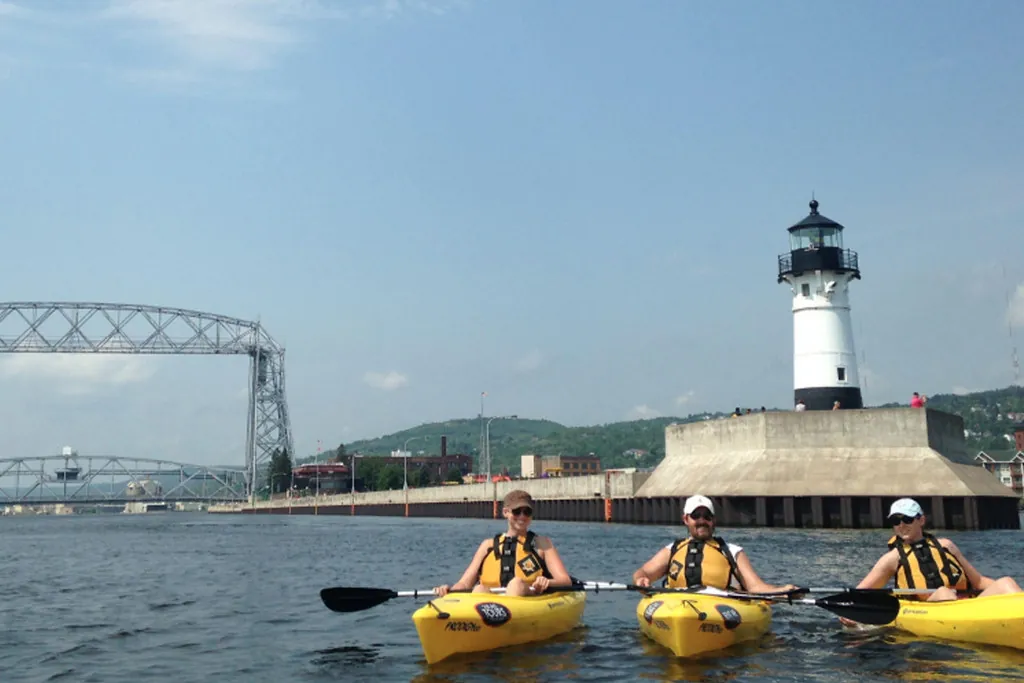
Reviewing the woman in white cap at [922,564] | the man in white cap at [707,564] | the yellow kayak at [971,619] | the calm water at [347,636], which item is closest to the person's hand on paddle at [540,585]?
the calm water at [347,636]

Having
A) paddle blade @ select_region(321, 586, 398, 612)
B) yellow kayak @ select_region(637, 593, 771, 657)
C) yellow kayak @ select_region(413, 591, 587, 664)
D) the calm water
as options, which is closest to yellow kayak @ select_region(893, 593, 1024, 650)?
the calm water

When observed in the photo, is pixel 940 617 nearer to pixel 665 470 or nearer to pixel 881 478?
pixel 881 478

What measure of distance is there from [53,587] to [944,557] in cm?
2145

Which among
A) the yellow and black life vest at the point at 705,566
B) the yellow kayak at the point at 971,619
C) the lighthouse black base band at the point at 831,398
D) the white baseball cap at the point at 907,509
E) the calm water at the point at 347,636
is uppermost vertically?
the lighthouse black base band at the point at 831,398

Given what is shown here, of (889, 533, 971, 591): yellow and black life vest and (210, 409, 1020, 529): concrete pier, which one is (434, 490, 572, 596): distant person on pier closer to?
(889, 533, 971, 591): yellow and black life vest

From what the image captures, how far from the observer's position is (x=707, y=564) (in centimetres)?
1332

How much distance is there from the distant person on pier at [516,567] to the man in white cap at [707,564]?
4.07ft

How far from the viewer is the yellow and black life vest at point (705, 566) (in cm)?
1327

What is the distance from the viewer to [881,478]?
4703 centimetres

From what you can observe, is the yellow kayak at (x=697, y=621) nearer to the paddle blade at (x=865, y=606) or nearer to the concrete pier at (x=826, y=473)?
the paddle blade at (x=865, y=606)

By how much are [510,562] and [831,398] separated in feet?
141

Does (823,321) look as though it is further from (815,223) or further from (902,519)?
(902,519)

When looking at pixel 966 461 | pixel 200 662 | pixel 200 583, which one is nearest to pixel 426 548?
pixel 200 583

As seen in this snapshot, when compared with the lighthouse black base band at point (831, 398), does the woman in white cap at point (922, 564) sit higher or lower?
lower
